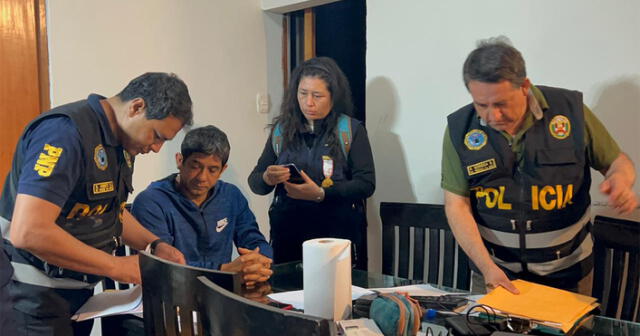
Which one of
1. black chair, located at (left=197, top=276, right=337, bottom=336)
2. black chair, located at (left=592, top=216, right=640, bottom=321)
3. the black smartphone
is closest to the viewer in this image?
→ black chair, located at (left=197, top=276, right=337, bottom=336)

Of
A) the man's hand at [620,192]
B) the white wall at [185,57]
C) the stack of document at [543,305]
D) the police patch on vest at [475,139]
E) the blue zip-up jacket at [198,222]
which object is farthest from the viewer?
the white wall at [185,57]

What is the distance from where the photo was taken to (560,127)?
5.53 feet

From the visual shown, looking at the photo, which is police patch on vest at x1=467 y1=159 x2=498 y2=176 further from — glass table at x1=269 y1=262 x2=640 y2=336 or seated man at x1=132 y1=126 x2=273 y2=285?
seated man at x1=132 y1=126 x2=273 y2=285

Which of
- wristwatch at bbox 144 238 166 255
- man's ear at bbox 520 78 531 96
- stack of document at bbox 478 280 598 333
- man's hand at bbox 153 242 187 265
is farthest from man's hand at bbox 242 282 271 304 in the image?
man's ear at bbox 520 78 531 96

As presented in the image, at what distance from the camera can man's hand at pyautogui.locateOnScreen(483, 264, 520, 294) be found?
1438mm

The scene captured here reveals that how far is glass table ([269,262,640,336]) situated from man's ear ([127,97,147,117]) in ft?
Answer: 2.11

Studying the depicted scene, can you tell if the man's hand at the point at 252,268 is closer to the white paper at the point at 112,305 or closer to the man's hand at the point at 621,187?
the white paper at the point at 112,305

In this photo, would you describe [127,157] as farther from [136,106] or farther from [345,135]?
[345,135]

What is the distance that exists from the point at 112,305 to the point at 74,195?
0.31 m

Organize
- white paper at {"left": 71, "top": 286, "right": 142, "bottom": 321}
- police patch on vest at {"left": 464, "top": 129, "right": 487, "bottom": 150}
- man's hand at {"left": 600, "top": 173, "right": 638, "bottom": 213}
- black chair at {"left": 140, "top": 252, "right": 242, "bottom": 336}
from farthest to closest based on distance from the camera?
police patch on vest at {"left": 464, "top": 129, "right": 487, "bottom": 150}, man's hand at {"left": 600, "top": 173, "right": 638, "bottom": 213}, white paper at {"left": 71, "top": 286, "right": 142, "bottom": 321}, black chair at {"left": 140, "top": 252, "right": 242, "bottom": 336}

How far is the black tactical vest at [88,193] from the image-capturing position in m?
1.43

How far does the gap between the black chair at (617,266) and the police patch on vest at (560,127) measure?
0.30 meters

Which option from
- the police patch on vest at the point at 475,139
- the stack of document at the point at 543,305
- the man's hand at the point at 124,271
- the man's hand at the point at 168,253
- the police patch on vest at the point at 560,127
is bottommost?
the stack of document at the point at 543,305

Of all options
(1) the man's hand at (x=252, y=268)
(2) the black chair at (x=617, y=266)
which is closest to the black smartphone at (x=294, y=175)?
(1) the man's hand at (x=252, y=268)
